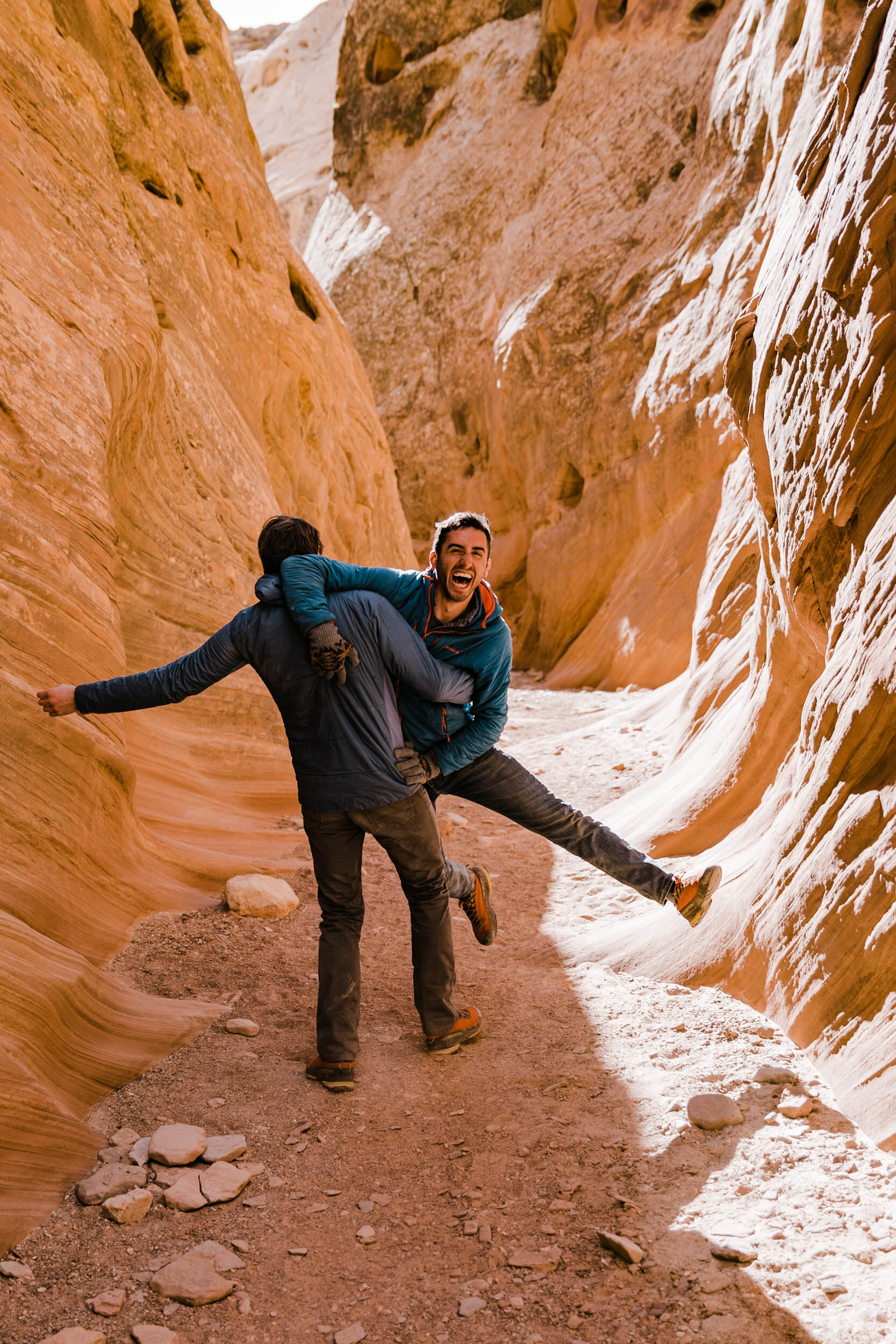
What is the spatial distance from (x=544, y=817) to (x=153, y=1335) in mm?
1772

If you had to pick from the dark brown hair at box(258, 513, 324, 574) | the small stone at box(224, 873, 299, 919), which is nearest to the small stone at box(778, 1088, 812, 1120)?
the dark brown hair at box(258, 513, 324, 574)

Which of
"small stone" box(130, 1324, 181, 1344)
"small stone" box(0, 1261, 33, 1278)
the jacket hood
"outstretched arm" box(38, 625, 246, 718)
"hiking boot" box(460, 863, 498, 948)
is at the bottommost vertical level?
"small stone" box(0, 1261, 33, 1278)

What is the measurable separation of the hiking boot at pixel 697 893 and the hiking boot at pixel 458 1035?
781 millimetres

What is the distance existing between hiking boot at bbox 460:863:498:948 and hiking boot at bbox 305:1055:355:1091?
0.76 metres

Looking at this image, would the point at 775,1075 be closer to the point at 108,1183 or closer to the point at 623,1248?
the point at 623,1248

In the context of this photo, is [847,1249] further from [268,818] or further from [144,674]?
[268,818]

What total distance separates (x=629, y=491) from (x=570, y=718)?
4720mm

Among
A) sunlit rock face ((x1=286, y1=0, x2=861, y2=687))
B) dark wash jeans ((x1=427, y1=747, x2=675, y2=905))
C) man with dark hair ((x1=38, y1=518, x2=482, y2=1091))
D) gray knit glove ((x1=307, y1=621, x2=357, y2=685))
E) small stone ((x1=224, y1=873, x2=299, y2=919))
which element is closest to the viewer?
gray knit glove ((x1=307, y1=621, x2=357, y2=685))

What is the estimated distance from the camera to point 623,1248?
71.9 inches

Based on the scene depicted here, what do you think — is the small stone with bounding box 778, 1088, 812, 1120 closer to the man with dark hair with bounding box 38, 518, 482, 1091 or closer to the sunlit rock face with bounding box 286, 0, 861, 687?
the man with dark hair with bounding box 38, 518, 482, 1091

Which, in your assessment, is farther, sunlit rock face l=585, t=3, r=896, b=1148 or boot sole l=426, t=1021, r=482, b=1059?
boot sole l=426, t=1021, r=482, b=1059

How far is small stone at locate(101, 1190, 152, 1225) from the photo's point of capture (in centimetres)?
197

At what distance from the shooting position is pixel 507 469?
17.4 metres

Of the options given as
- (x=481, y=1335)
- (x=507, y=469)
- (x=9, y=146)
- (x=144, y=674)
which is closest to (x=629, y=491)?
(x=507, y=469)
